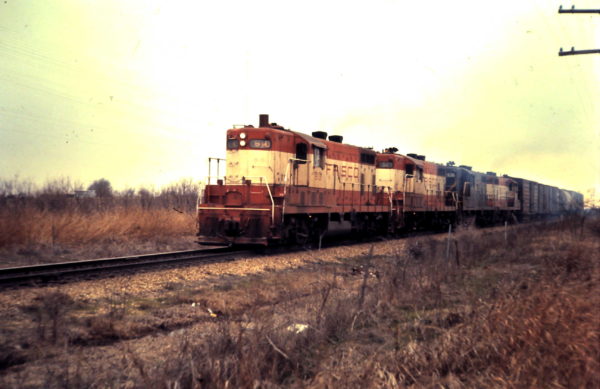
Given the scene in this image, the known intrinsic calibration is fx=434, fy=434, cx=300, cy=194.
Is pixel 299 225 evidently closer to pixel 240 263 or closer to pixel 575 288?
pixel 240 263

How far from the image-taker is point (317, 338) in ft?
14.8

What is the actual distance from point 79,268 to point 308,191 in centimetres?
706

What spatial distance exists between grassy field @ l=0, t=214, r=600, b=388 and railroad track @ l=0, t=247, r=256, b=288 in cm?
147

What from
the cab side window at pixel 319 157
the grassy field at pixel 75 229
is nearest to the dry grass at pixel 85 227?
the grassy field at pixel 75 229

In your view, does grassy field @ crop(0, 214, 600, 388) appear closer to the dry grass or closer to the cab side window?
the cab side window

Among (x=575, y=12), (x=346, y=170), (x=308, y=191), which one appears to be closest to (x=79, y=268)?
(x=308, y=191)

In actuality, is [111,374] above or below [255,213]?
below

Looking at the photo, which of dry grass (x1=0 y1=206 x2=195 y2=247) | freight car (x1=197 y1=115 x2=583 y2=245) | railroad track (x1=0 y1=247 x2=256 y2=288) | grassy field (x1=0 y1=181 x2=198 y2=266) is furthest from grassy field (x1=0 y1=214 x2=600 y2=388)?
dry grass (x1=0 y1=206 x2=195 y2=247)

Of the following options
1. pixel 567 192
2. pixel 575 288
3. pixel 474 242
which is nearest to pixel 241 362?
pixel 575 288

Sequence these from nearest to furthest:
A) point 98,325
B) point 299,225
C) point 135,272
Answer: point 98,325
point 135,272
point 299,225

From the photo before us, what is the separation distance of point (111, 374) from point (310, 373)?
181 centimetres

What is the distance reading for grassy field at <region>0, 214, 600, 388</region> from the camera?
3.35m

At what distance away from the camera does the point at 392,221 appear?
19734mm

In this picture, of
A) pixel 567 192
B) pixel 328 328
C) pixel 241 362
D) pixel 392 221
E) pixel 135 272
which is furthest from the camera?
pixel 567 192
